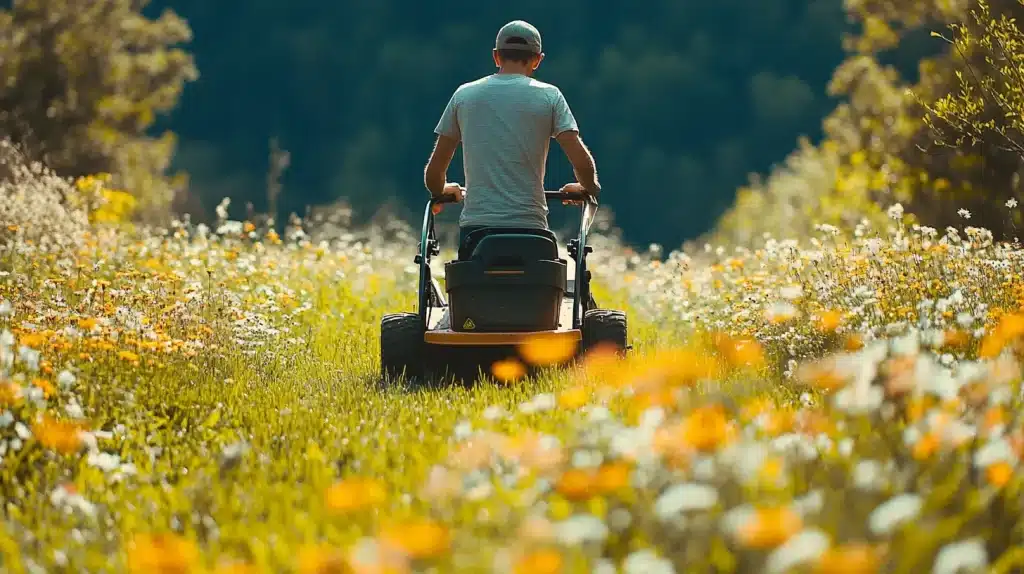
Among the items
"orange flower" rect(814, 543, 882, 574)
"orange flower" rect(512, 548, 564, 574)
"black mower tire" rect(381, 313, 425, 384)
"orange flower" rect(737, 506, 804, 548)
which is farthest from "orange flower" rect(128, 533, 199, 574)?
"black mower tire" rect(381, 313, 425, 384)

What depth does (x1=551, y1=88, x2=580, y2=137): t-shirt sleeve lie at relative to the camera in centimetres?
550

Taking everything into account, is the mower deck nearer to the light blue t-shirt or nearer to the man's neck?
the light blue t-shirt

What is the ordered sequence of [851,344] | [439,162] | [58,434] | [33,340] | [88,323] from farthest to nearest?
[439,162] < [851,344] < [88,323] < [33,340] < [58,434]

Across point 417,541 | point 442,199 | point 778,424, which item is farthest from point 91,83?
point 417,541

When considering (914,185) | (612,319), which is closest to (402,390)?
(612,319)

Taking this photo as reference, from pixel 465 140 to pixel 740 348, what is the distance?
1740mm

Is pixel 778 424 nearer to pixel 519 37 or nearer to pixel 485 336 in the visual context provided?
pixel 485 336

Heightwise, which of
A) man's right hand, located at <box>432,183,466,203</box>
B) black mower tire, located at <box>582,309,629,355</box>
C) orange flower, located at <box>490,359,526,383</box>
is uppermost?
man's right hand, located at <box>432,183,466,203</box>

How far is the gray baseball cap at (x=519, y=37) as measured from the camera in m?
5.46

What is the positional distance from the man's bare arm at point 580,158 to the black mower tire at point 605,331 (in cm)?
70

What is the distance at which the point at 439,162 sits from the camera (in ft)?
18.8

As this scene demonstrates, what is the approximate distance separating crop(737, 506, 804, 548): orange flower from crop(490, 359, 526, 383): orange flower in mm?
2902

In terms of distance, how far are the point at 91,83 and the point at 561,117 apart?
A: 14.7 metres

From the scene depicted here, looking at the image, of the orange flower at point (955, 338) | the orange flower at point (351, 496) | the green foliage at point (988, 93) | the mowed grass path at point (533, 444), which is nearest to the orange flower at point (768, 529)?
the mowed grass path at point (533, 444)
